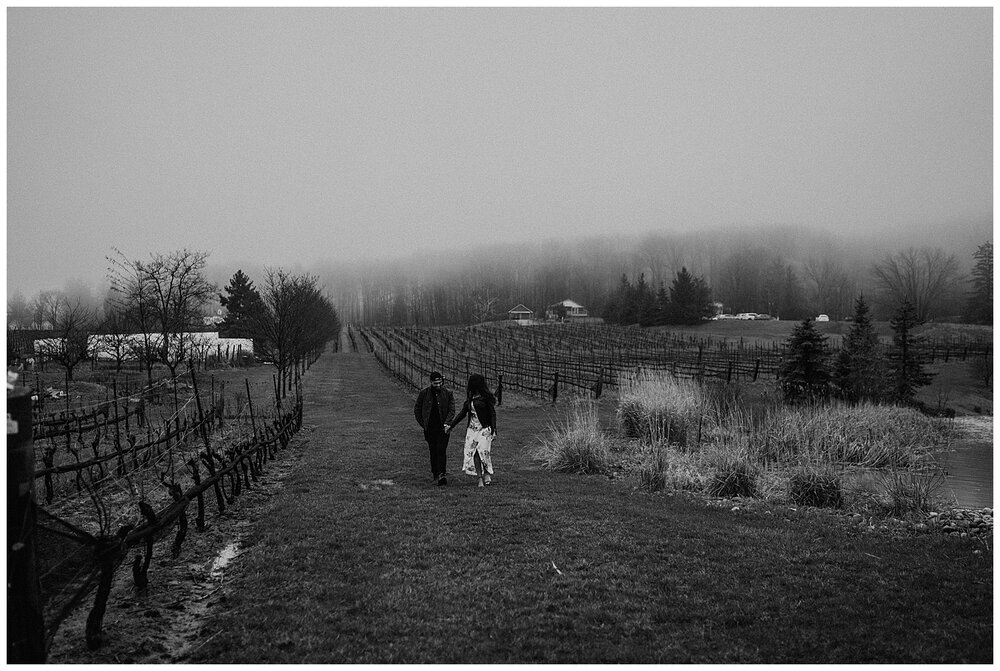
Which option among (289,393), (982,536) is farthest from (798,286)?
(982,536)

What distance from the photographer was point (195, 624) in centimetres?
420

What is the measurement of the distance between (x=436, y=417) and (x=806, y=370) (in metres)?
20.5

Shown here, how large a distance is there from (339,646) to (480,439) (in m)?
4.73

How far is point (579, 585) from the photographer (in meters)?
4.70

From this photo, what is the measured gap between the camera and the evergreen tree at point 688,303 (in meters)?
79.4

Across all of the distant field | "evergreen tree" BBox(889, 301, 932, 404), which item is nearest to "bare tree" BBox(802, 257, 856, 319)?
the distant field

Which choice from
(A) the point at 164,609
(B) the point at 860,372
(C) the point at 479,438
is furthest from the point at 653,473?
(B) the point at 860,372

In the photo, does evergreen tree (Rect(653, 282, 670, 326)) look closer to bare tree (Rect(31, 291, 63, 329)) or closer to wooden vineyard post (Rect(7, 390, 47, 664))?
bare tree (Rect(31, 291, 63, 329))

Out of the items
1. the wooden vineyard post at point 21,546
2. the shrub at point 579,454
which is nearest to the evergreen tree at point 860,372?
the shrub at point 579,454

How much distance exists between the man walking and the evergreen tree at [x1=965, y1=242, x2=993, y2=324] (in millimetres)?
41162

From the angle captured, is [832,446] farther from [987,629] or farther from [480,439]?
[987,629]

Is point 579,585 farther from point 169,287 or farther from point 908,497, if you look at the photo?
point 169,287

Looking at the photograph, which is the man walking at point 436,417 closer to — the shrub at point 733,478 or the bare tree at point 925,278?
the shrub at point 733,478

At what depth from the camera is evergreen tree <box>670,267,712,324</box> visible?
7944 centimetres
